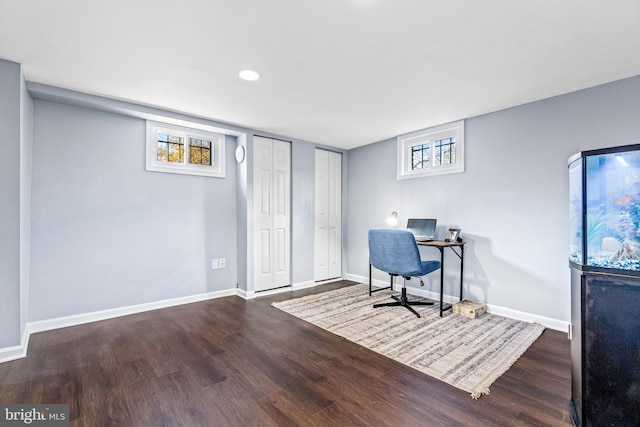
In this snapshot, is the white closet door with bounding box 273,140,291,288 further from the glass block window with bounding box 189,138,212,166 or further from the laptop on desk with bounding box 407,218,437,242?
the laptop on desk with bounding box 407,218,437,242

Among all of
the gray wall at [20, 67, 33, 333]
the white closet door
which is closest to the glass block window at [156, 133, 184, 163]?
the gray wall at [20, 67, 33, 333]

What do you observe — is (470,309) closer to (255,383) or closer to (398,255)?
(398,255)

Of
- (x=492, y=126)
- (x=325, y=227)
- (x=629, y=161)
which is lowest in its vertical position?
(x=325, y=227)

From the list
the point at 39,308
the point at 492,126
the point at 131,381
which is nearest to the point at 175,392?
the point at 131,381

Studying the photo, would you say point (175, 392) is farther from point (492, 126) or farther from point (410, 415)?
point (492, 126)

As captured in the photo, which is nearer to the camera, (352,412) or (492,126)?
(352,412)

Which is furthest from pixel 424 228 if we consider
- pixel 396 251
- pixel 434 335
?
pixel 434 335

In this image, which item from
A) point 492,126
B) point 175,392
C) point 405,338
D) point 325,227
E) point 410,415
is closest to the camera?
point 410,415

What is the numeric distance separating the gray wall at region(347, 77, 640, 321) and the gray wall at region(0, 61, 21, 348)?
417cm

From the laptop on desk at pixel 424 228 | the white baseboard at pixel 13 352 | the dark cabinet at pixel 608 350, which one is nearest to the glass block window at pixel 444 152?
the laptop on desk at pixel 424 228

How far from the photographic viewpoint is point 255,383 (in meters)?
1.95

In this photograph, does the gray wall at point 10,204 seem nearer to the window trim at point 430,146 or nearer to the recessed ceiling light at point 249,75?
the recessed ceiling light at point 249,75

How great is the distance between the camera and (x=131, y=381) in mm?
1971

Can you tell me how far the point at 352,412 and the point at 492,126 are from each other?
10.6ft
